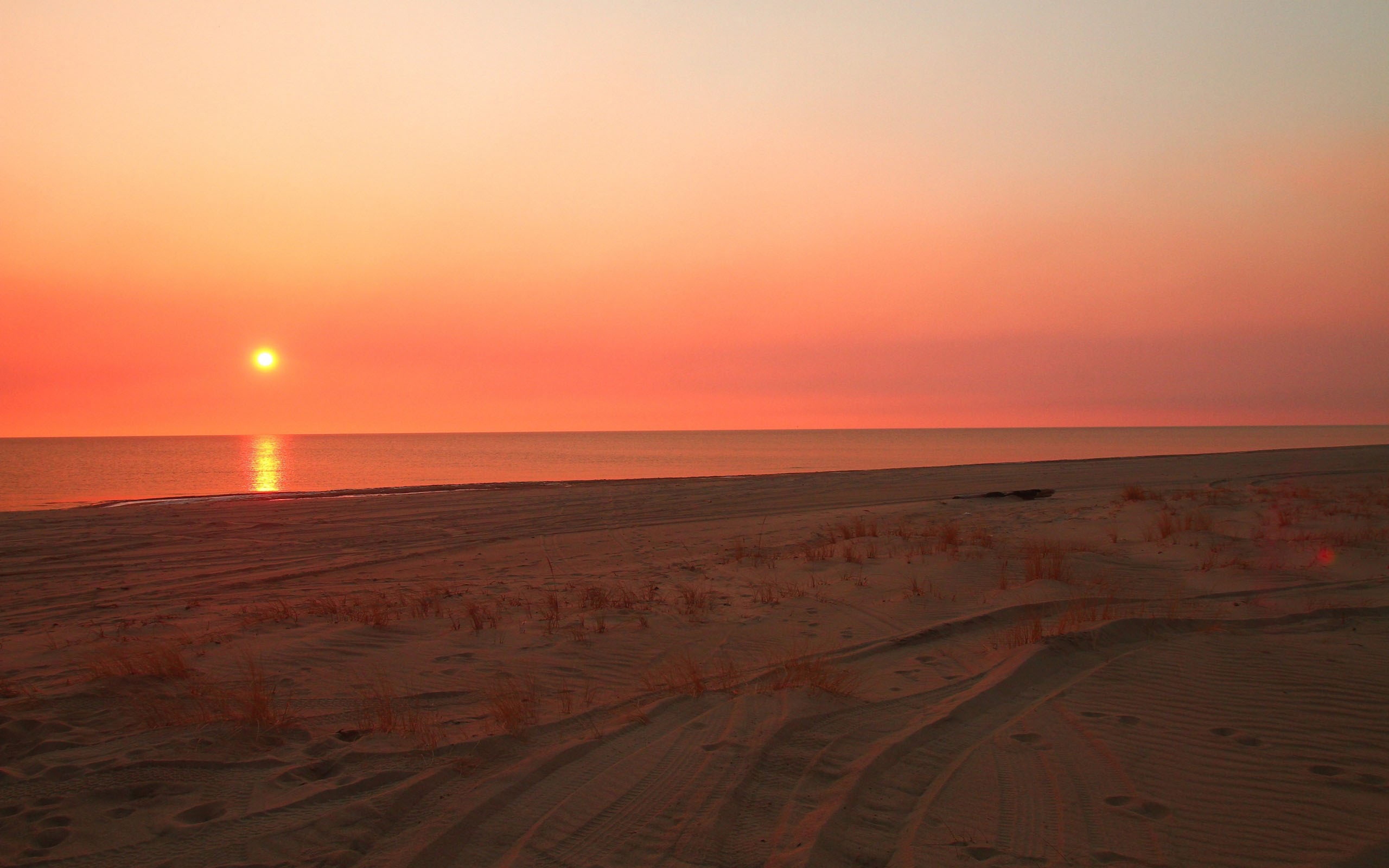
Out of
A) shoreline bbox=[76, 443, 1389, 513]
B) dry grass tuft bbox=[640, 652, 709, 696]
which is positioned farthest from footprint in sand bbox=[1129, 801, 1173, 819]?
shoreline bbox=[76, 443, 1389, 513]

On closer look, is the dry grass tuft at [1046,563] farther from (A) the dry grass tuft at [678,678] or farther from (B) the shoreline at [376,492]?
(B) the shoreline at [376,492]

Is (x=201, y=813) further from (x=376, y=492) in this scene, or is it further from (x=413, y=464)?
(x=413, y=464)

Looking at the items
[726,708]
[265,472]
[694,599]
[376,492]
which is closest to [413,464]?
[265,472]

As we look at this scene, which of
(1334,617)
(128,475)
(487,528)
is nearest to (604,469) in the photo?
(128,475)

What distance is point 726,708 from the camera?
5598mm

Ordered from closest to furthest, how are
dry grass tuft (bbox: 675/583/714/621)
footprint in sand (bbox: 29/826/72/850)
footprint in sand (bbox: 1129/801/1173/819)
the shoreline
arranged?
footprint in sand (bbox: 29/826/72/850), footprint in sand (bbox: 1129/801/1173/819), dry grass tuft (bbox: 675/583/714/621), the shoreline

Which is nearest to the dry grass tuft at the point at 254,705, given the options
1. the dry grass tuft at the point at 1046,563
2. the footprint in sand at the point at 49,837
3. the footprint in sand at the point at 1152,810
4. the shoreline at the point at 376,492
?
the footprint in sand at the point at 49,837

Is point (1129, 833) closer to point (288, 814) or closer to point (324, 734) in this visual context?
point (288, 814)

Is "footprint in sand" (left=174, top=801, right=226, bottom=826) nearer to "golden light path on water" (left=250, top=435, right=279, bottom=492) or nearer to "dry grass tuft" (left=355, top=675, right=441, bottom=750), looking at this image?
"dry grass tuft" (left=355, top=675, right=441, bottom=750)

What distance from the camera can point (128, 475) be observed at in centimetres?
5006

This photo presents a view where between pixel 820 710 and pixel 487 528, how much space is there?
45.8 feet

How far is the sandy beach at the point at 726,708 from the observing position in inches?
151

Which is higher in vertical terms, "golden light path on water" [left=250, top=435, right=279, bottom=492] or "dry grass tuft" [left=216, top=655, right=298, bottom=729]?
"golden light path on water" [left=250, top=435, right=279, bottom=492]

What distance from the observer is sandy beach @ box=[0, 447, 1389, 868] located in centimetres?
385
